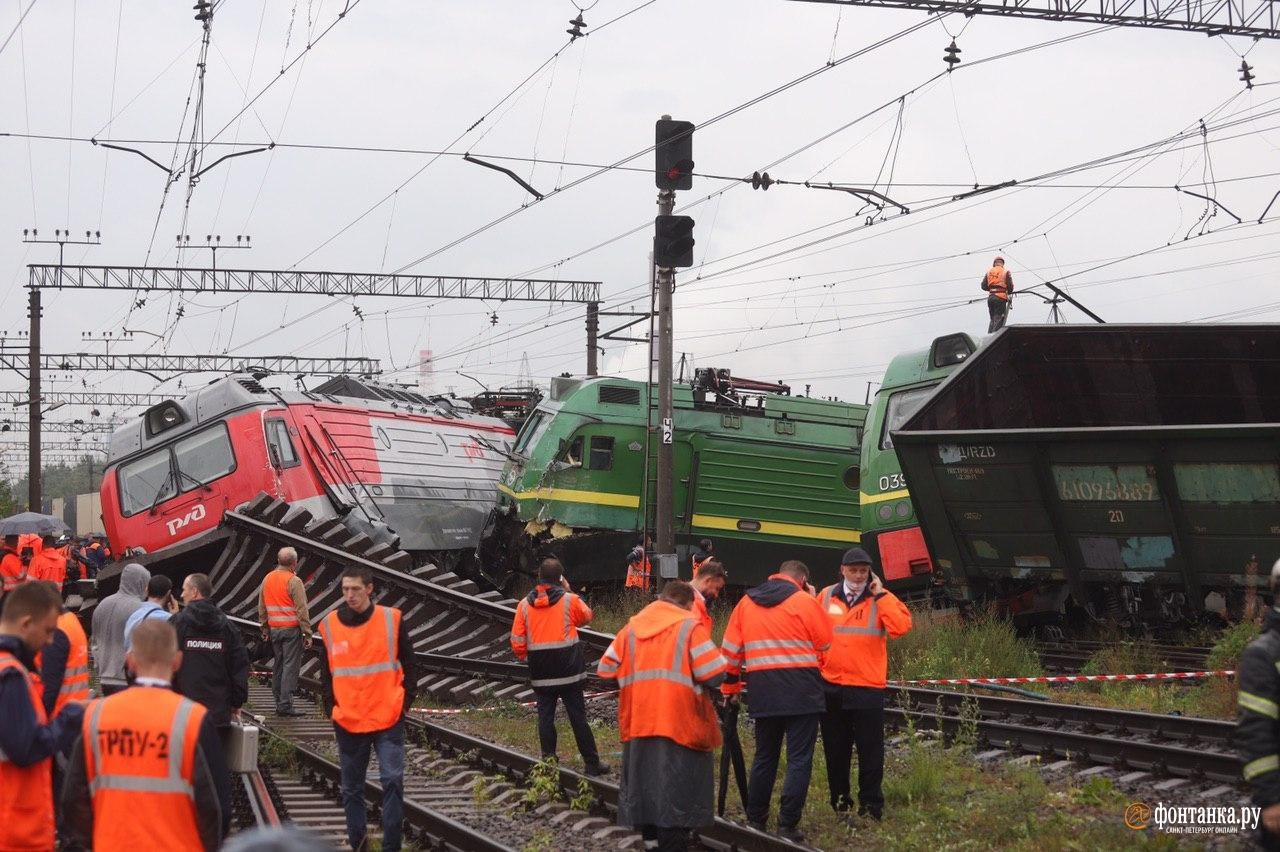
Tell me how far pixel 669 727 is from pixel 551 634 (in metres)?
3.03

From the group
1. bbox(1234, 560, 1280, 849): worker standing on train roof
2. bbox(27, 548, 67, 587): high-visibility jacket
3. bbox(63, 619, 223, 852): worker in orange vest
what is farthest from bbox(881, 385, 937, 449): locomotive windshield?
bbox(63, 619, 223, 852): worker in orange vest

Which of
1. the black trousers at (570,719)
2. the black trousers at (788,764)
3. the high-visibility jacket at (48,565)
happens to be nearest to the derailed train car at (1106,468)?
the black trousers at (570,719)

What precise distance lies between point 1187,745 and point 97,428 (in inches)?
2653

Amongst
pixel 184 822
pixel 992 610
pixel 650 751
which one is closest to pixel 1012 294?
pixel 992 610

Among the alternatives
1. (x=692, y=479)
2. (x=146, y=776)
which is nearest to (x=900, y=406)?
(x=692, y=479)

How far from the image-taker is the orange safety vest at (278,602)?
41.7 feet

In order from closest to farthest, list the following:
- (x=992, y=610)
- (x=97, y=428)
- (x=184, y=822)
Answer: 1. (x=184, y=822)
2. (x=992, y=610)
3. (x=97, y=428)

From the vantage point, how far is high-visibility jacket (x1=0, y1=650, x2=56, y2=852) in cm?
512

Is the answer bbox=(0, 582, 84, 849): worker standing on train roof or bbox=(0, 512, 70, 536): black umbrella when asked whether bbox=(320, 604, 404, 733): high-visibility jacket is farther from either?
bbox=(0, 512, 70, 536): black umbrella

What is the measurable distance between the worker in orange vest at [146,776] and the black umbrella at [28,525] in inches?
442

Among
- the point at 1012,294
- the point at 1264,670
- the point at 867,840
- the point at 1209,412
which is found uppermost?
the point at 1012,294

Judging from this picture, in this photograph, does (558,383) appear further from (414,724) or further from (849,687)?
(849,687)

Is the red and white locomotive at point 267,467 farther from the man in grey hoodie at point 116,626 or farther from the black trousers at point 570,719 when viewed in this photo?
the black trousers at point 570,719

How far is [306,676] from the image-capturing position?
49.8 ft
